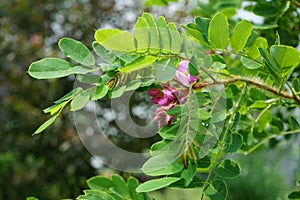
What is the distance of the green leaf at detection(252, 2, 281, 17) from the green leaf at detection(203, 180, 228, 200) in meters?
0.47

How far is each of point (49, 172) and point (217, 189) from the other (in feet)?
11.8

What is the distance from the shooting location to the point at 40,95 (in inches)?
165

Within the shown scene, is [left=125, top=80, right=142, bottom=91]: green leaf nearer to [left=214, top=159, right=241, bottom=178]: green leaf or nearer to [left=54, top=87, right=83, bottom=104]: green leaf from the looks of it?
[left=54, top=87, right=83, bottom=104]: green leaf

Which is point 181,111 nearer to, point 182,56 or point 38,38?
point 182,56

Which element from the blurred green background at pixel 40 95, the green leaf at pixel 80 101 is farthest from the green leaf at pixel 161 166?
the blurred green background at pixel 40 95

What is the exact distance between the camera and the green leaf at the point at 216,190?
2.42 feet

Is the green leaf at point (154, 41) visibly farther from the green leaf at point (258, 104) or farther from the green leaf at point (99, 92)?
the green leaf at point (258, 104)

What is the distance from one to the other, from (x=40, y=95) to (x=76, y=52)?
3487 millimetres

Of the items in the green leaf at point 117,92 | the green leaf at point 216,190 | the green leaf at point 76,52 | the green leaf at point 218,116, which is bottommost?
the green leaf at point 216,190

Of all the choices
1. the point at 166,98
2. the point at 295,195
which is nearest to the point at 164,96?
the point at 166,98

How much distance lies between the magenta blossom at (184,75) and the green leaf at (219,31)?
5 cm

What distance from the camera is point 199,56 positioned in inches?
30.7

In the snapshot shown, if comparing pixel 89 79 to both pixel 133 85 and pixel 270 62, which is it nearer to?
pixel 133 85

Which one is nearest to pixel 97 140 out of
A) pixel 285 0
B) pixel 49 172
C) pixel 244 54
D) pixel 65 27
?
pixel 49 172
